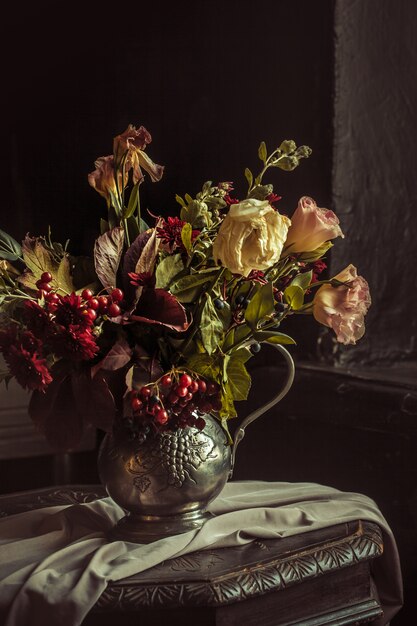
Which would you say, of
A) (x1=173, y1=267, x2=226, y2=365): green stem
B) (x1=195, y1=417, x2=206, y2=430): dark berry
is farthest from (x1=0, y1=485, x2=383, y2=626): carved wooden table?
(x1=173, y1=267, x2=226, y2=365): green stem

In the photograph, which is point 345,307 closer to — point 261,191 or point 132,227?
point 261,191

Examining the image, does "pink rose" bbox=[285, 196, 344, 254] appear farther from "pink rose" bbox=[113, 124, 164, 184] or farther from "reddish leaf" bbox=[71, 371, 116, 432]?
"reddish leaf" bbox=[71, 371, 116, 432]

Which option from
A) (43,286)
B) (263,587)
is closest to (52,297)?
(43,286)

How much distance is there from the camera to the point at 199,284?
124 cm

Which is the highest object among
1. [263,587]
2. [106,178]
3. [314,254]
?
[106,178]

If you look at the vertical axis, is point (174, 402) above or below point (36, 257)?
below

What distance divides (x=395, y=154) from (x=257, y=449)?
2.68 feet

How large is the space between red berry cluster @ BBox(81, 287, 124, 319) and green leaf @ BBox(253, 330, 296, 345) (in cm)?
20

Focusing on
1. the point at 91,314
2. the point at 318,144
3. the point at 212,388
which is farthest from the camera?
the point at 318,144

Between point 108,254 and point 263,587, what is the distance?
0.48 meters

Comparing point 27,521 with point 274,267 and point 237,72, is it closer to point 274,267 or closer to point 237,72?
point 274,267

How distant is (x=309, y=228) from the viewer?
1.23m

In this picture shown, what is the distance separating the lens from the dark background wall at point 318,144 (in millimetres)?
2025

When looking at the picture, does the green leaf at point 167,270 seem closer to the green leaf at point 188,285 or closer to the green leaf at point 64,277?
the green leaf at point 188,285
